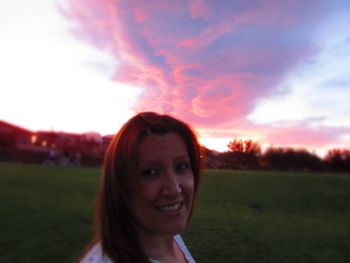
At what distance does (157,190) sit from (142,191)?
0.05m

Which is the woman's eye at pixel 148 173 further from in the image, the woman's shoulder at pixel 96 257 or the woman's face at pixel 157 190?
the woman's shoulder at pixel 96 257

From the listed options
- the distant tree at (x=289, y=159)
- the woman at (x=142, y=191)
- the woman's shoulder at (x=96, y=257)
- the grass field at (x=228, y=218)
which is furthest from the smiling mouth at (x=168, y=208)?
the distant tree at (x=289, y=159)

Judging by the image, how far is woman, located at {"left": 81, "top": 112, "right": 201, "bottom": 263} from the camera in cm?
144

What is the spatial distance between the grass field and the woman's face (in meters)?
0.51

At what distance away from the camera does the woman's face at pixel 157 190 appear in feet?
4.75

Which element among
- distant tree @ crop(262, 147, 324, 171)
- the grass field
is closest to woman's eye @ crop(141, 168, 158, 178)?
the grass field

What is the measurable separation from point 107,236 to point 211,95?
80 centimetres

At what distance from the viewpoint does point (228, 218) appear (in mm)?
2248

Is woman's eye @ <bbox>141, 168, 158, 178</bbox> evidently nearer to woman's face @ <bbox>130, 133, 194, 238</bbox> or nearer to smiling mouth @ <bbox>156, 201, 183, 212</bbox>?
woman's face @ <bbox>130, 133, 194, 238</bbox>

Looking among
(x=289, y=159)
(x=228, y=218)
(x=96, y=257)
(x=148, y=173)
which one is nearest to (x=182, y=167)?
(x=148, y=173)

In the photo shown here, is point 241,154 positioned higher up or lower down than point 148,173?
higher up

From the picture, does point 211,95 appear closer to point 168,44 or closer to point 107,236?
point 168,44

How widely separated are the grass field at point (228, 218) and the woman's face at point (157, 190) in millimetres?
507

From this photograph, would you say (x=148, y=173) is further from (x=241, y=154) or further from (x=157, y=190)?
(x=241, y=154)
